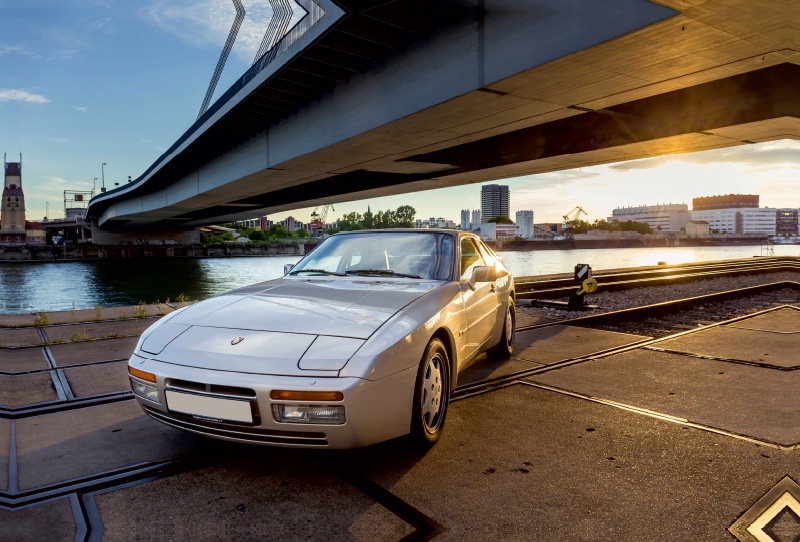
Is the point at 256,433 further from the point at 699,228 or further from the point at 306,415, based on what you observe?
the point at 699,228

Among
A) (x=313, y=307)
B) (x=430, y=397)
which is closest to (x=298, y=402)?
(x=313, y=307)

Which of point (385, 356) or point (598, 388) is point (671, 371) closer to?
point (598, 388)

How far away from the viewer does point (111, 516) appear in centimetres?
251

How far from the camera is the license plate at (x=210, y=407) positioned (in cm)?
271

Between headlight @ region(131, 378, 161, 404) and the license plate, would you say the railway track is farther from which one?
the license plate

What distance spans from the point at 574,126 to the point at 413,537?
14979 mm

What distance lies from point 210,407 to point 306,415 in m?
0.51

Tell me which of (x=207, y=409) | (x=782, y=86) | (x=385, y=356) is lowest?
(x=207, y=409)

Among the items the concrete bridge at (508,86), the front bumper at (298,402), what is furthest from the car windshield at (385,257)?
the concrete bridge at (508,86)

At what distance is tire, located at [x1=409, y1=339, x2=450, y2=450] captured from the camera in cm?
314

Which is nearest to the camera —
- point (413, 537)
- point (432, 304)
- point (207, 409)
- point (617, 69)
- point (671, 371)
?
point (413, 537)

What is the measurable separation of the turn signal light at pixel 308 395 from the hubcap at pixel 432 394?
706 millimetres

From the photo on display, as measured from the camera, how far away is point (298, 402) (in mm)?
2643

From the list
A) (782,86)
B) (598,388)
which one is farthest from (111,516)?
(782,86)
